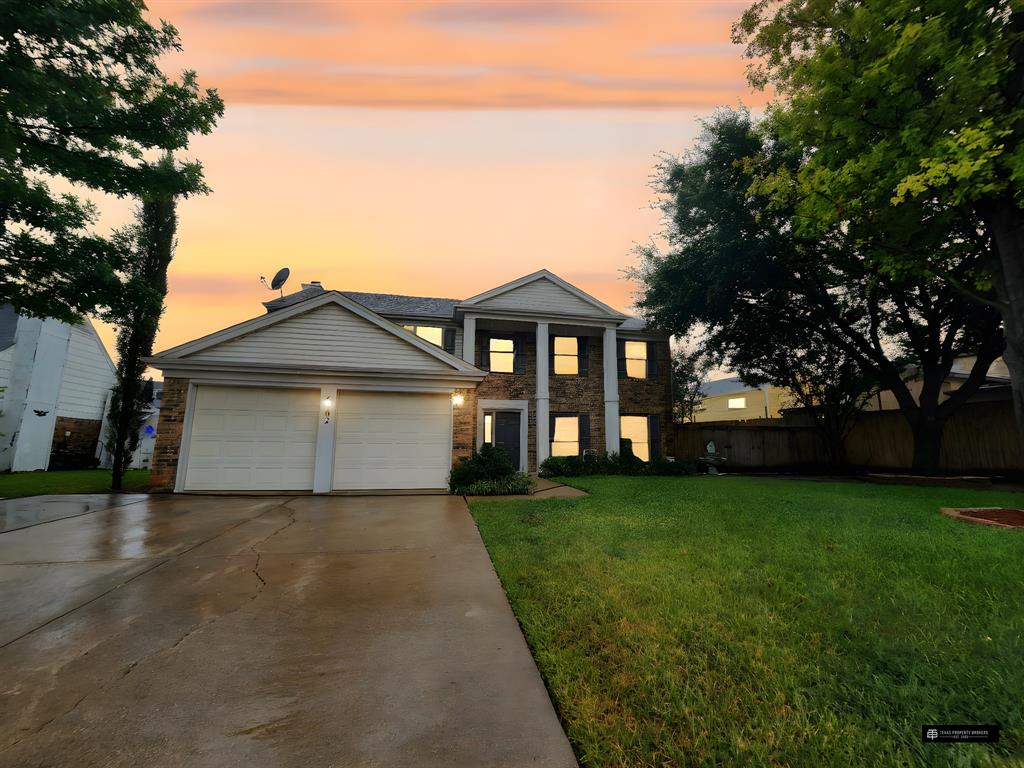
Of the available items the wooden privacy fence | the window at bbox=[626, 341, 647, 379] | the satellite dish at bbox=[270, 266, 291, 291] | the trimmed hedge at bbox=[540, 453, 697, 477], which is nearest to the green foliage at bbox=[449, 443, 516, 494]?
the trimmed hedge at bbox=[540, 453, 697, 477]

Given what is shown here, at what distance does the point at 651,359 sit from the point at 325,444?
12474 millimetres

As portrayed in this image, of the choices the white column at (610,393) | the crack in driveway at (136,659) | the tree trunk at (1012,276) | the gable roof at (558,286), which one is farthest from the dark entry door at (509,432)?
the tree trunk at (1012,276)

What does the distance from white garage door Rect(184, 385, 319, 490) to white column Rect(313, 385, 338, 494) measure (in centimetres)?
21

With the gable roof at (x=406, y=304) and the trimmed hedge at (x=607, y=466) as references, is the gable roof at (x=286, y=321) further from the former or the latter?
the trimmed hedge at (x=607, y=466)

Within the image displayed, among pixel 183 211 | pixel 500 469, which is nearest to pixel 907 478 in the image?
pixel 500 469

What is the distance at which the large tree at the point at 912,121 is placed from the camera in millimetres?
6027

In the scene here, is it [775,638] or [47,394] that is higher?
[47,394]

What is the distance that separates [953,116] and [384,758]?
10.4 meters

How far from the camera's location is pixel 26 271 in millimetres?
8789

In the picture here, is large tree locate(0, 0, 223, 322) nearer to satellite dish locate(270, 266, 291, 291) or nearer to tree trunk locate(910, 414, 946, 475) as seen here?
satellite dish locate(270, 266, 291, 291)

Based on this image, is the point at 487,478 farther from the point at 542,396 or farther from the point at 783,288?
the point at 783,288

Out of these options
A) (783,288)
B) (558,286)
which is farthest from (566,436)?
(783,288)

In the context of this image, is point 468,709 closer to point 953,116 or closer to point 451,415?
point 451,415

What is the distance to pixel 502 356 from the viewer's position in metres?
15.1
